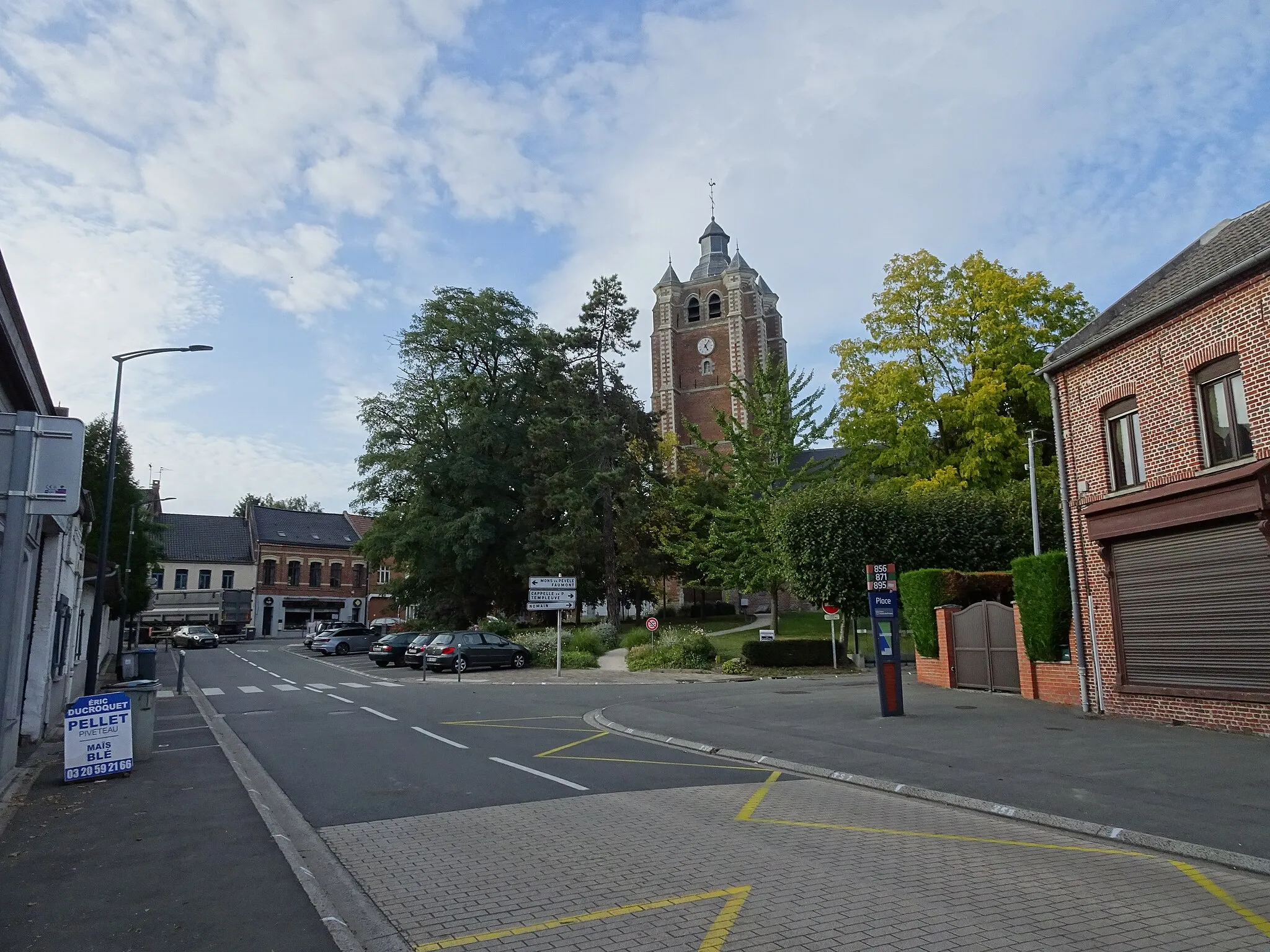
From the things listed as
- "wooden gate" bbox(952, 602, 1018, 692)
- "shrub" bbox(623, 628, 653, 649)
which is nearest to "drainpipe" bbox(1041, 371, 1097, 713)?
"wooden gate" bbox(952, 602, 1018, 692)

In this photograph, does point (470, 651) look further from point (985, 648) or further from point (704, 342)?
point (704, 342)

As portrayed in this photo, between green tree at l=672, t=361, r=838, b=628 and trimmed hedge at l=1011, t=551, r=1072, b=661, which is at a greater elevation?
green tree at l=672, t=361, r=838, b=628

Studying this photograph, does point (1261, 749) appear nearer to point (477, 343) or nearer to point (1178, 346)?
point (1178, 346)

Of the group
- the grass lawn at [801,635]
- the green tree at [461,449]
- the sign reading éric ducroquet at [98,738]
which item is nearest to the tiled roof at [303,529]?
the green tree at [461,449]

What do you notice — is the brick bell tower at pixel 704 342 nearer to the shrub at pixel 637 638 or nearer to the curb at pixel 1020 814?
the shrub at pixel 637 638

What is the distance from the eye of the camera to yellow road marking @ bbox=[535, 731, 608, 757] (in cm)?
1244

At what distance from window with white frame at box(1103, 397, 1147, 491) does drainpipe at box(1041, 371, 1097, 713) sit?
92cm

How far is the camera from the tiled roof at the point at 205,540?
75438 mm

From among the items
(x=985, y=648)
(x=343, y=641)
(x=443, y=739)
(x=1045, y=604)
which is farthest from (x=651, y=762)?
(x=343, y=641)

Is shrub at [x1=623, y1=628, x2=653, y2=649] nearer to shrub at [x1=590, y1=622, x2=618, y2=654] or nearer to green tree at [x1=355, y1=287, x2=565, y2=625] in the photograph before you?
shrub at [x1=590, y1=622, x2=618, y2=654]

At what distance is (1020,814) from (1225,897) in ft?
8.41

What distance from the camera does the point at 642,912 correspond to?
553cm

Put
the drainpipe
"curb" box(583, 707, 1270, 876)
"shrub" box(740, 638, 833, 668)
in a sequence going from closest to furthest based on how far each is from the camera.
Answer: "curb" box(583, 707, 1270, 876) < the drainpipe < "shrub" box(740, 638, 833, 668)

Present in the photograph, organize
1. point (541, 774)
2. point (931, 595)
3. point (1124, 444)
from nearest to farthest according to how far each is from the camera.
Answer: point (541, 774), point (1124, 444), point (931, 595)
